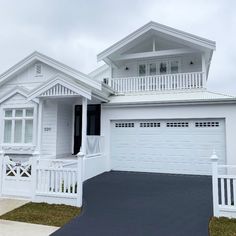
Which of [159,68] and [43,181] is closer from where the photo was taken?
[43,181]

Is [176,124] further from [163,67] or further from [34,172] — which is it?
[34,172]

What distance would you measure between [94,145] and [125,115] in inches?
98.2

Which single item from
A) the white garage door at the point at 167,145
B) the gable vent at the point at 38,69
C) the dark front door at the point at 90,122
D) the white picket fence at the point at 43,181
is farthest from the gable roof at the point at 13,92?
the white picket fence at the point at 43,181

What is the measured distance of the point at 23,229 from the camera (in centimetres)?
529

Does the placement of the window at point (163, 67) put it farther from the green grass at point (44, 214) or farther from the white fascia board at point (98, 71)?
the green grass at point (44, 214)

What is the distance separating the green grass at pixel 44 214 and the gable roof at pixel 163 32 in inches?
426

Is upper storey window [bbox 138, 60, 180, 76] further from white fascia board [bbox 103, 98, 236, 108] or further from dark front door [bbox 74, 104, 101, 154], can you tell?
dark front door [bbox 74, 104, 101, 154]

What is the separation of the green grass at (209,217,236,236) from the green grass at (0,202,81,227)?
3.42m

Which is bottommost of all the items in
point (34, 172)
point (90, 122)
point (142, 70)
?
point (34, 172)

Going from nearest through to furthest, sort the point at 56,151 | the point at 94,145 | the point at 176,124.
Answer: the point at 94,145 < the point at 176,124 < the point at 56,151

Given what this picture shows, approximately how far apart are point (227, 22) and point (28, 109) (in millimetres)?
16355

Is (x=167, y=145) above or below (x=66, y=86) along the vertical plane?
below

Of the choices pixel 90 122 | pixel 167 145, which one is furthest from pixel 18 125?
pixel 167 145

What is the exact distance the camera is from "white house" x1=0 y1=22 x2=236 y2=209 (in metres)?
11.5
